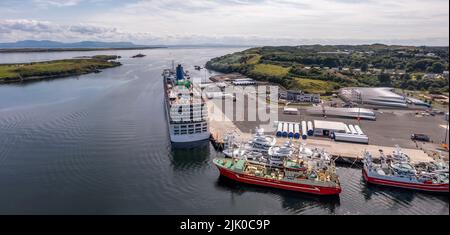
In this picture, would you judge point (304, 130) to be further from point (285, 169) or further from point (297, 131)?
point (285, 169)

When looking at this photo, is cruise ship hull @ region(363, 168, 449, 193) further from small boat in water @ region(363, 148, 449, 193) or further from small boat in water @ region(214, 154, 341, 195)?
small boat in water @ region(214, 154, 341, 195)

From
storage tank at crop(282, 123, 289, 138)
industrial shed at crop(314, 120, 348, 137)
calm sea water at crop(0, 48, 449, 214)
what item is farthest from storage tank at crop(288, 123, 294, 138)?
calm sea water at crop(0, 48, 449, 214)

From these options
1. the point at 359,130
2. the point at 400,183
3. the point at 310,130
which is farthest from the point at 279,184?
the point at 359,130

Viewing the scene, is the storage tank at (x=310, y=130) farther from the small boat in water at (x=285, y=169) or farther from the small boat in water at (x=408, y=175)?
the small boat in water at (x=408, y=175)

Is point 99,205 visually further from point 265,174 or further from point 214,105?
point 214,105
